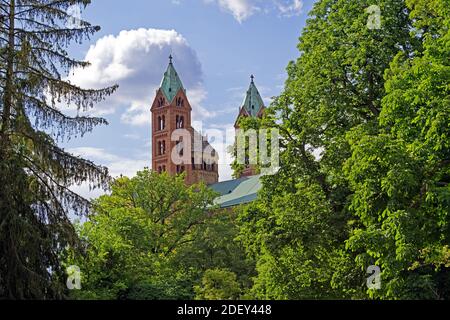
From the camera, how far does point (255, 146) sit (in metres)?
25.6

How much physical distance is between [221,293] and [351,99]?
12.1 metres

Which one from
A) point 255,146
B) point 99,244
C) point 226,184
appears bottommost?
point 99,244

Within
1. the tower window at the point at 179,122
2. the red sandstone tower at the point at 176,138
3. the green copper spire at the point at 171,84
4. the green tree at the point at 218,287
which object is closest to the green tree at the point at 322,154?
the green tree at the point at 218,287

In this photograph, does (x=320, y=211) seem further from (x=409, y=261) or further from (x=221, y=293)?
(x=221, y=293)

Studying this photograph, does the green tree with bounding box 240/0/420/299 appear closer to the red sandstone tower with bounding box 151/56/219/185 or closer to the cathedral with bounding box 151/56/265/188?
the cathedral with bounding box 151/56/265/188

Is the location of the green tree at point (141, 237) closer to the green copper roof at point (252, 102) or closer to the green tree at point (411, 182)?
the green tree at point (411, 182)

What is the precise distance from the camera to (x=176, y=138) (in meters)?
107

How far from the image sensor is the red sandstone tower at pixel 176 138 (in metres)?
104

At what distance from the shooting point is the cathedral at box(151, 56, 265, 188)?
10438cm

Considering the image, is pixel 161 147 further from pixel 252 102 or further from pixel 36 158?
pixel 36 158

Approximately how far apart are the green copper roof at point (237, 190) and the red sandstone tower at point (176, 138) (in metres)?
12.3

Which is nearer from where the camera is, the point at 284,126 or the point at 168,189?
the point at 284,126

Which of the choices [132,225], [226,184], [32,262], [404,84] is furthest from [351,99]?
[226,184]

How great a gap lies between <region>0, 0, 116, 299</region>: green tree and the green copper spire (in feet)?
276
